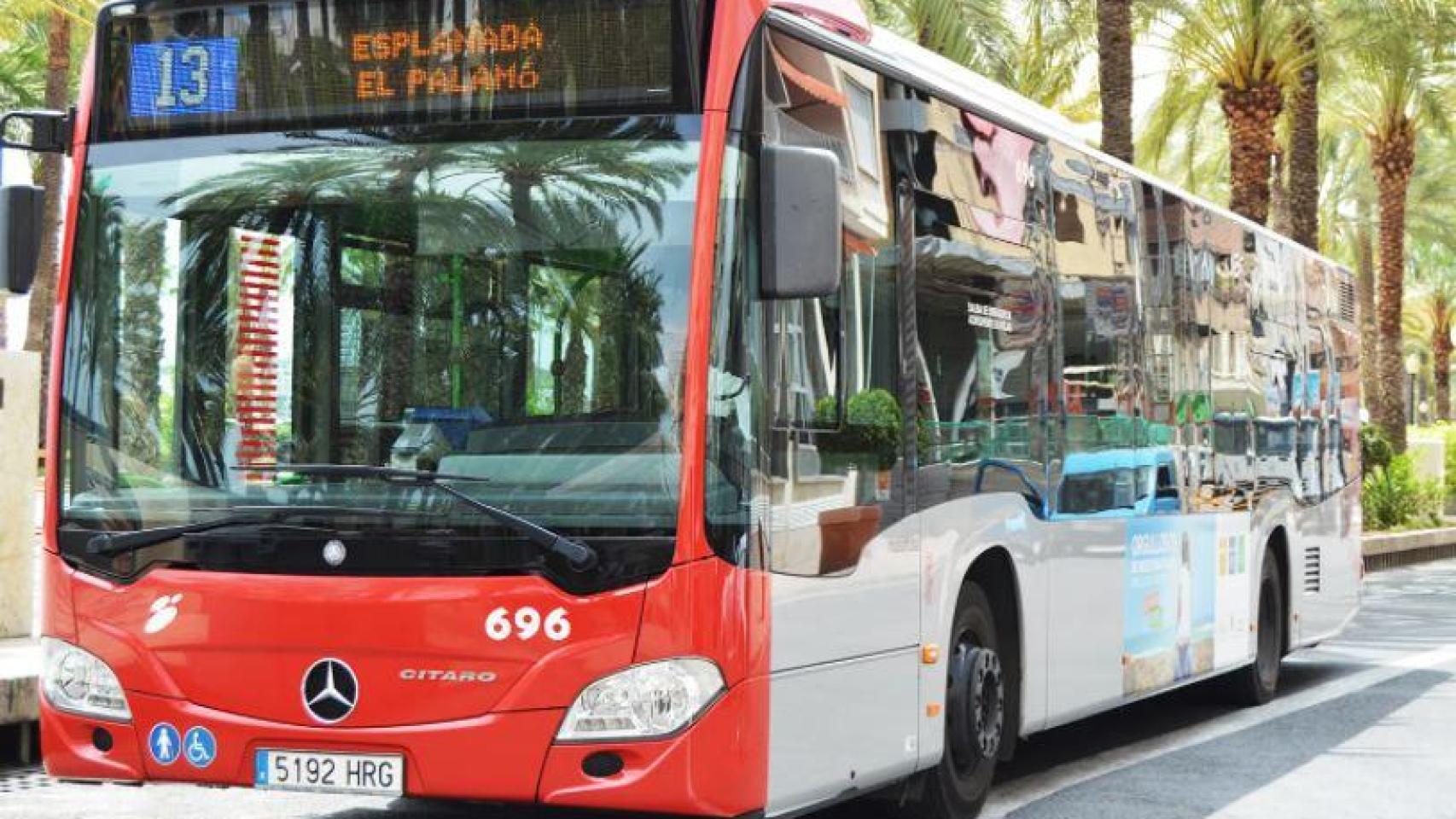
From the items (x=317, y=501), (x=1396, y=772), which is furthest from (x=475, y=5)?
(x=1396, y=772)

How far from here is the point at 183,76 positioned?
24.3 feet

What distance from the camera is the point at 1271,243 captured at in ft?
46.9

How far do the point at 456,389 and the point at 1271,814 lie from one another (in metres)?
4.16

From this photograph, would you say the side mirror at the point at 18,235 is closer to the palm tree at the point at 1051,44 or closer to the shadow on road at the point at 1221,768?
the shadow on road at the point at 1221,768

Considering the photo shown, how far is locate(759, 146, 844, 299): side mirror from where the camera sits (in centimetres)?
684

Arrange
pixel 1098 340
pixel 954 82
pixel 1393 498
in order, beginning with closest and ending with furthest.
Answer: pixel 954 82
pixel 1098 340
pixel 1393 498

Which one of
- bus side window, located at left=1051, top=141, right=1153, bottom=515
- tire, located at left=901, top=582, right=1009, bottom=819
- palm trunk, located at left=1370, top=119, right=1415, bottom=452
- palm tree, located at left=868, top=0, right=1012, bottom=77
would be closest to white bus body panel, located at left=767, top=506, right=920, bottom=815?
tire, located at left=901, top=582, right=1009, bottom=819

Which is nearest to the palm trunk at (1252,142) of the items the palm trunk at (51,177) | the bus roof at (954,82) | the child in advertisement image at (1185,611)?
the palm trunk at (51,177)

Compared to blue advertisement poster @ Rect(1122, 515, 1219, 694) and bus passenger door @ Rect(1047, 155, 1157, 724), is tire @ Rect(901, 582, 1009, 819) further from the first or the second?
blue advertisement poster @ Rect(1122, 515, 1219, 694)

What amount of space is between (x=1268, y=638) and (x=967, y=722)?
18.6 ft

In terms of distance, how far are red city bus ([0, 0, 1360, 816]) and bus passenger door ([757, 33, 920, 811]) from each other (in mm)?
18

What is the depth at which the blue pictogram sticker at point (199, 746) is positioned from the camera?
7.14m

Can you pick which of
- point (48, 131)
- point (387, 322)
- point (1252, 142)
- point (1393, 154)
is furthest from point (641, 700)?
point (1393, 154)

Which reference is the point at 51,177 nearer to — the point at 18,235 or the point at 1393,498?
the point at 1393,498
